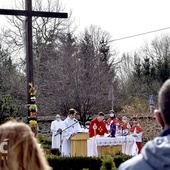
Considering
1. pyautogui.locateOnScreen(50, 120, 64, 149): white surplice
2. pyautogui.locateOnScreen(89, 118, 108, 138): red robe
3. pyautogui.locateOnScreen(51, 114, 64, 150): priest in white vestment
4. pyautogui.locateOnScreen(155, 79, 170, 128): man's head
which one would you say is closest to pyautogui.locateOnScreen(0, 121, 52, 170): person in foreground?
pyautogui.locateOnScreen(155, 79, 170, 128): man's head

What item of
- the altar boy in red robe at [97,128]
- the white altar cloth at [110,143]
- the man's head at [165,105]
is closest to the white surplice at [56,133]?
the altar boy in red robe at [97,128]

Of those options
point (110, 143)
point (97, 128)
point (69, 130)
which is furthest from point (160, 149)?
point (69, 130)

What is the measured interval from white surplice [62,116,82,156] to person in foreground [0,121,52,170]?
16.0 m

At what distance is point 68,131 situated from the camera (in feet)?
64.8

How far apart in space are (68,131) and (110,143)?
212 centimetres

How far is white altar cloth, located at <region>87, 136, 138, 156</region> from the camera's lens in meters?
17.7

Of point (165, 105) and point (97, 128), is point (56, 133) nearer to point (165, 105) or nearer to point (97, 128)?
point (97, 128)

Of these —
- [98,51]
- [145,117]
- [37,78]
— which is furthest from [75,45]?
[145,117]

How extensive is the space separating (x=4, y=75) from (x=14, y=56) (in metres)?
1.52

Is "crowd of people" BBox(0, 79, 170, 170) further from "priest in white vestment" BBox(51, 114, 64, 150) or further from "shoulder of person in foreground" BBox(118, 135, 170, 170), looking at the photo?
"priest in white vestment" BBox(51, 114, 64, 150)

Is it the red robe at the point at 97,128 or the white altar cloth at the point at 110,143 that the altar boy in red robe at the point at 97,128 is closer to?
the red robe at the point at 97,128

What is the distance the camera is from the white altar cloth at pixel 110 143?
1769 cm

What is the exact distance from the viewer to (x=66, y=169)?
531 inches

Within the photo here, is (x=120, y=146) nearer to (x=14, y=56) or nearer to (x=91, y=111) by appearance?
(x=91, y=111)
